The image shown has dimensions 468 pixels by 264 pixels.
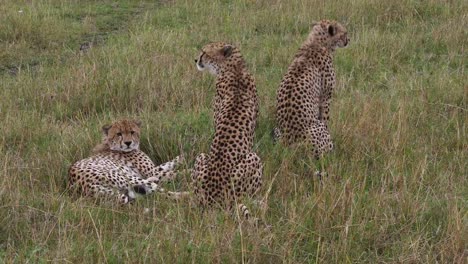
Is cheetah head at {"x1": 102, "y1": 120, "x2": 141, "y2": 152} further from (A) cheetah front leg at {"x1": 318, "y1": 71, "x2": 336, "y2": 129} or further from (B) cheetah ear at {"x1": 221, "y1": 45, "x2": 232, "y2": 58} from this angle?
(A) cheetah front leg at {"x1": 318, "y1": 71, "x2": 336, "y2": 129}

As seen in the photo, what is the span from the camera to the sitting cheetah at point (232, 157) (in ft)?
12.6

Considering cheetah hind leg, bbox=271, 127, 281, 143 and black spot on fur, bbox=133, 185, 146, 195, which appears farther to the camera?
cheetah hind leg, bbox=271, 127, 281, 143

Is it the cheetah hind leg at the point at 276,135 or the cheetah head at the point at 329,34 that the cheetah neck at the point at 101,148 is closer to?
the cheetah hind leg at the point at 276,135

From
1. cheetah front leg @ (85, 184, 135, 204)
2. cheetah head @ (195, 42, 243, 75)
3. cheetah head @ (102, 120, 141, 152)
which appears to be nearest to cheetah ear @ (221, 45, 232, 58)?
cheetah head @ (195, 42, 243, 75)

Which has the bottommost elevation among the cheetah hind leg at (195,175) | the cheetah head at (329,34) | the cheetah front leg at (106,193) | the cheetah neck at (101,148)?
the cheetah front leg at (106,193)

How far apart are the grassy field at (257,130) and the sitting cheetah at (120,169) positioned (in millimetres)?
124

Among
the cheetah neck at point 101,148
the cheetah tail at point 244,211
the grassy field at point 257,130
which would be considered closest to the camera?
the grassy field at point 257,130

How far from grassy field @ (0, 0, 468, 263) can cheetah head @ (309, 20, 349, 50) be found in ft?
1.35

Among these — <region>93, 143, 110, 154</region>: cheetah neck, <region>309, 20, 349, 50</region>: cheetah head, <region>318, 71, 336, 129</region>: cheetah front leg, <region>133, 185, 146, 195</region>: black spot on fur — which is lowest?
<region>133, 185, 146, 195</region>: black spot on fur

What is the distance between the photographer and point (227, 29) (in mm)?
7555

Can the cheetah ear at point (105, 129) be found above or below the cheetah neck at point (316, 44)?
below

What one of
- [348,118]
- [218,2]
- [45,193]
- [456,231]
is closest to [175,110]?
[348,118]

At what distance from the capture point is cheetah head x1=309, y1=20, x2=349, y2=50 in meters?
5.30

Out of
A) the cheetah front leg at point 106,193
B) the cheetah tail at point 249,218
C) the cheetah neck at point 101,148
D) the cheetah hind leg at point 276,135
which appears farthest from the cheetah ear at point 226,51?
the cheetah tail at point 249,218
